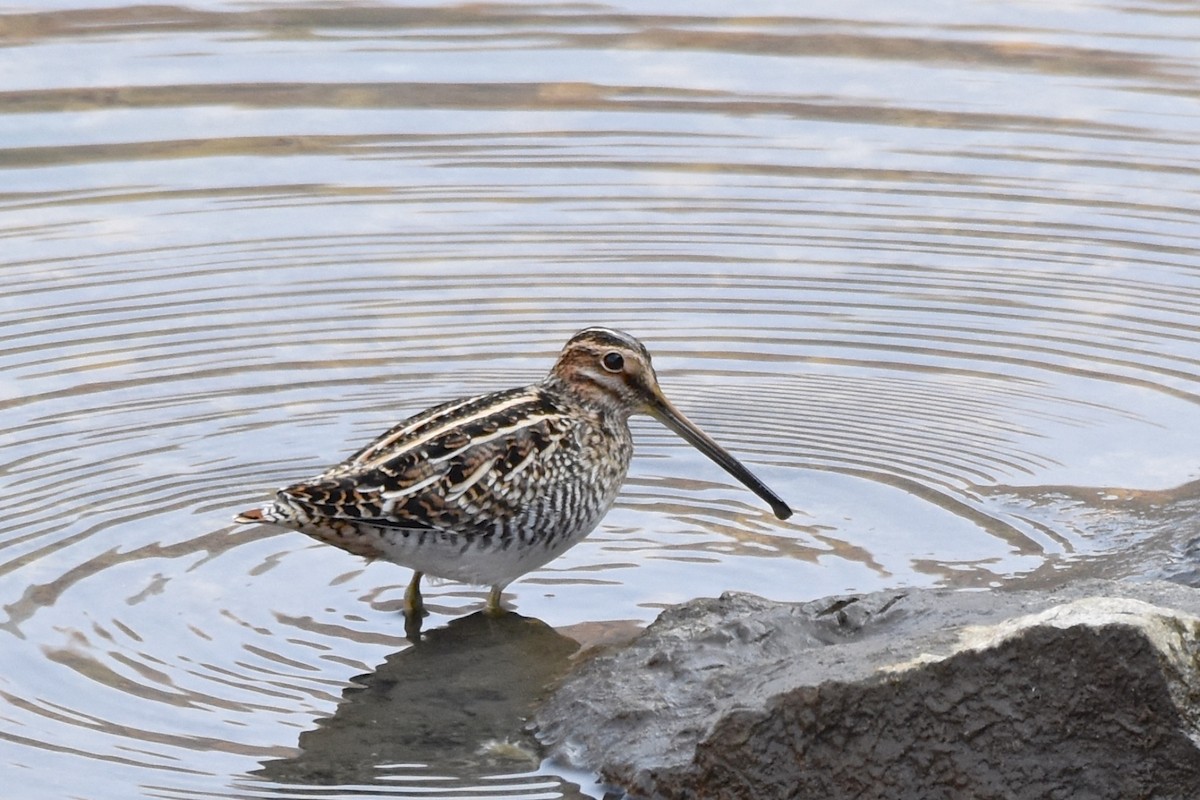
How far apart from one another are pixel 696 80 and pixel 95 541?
7.00 metres

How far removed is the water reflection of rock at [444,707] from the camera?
22.4ft

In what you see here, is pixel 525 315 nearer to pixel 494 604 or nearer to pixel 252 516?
pixel 494 604

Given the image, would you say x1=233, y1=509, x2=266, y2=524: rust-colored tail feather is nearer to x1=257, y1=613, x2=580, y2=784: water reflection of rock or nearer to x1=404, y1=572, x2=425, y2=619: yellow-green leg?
x1=257, y1=613, x2=580, y2=784: water reflection of rock

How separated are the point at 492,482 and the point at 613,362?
3.09 ft

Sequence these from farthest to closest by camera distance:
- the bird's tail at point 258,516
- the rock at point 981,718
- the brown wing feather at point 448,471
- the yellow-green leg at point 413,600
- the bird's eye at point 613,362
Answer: the bird's eye at point 613,362, the yellow-green leg at point 413,600, the brown wing feather at point 448,471, the bird's tail at point 258,516, the rock at point 981,718

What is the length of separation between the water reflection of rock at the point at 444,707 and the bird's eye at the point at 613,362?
1131mm

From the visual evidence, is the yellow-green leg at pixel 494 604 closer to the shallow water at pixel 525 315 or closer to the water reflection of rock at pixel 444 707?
the water reflection of rock at pixel 444 707

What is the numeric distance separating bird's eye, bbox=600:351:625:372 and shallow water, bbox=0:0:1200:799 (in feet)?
2.46

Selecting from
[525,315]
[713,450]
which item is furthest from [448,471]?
[525,315]

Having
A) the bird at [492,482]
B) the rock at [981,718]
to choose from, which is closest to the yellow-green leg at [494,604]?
the bird at [492,482]

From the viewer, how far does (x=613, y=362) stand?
8.51 meters

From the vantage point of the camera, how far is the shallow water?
7633mm

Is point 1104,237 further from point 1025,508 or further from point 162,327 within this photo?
point 162,327

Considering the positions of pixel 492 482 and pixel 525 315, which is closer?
pixel 492 482
